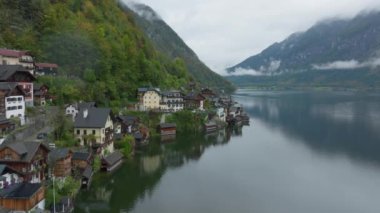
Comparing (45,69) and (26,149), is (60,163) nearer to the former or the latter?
(26,149)

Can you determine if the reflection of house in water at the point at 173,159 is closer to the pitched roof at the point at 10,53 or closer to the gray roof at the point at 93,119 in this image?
the gray roof at the point at 93,119

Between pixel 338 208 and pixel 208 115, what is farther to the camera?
pixel 208 115

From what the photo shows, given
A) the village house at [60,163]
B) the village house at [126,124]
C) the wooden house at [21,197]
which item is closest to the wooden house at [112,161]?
the village house at [60,163]

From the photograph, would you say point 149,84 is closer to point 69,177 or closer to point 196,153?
point 196,153

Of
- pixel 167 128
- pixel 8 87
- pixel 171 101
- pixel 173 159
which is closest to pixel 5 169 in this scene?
pixel 8 87

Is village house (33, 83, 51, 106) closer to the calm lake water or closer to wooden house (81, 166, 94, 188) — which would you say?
the calm lake water

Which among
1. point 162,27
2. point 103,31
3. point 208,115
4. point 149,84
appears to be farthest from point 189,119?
point 162,27
